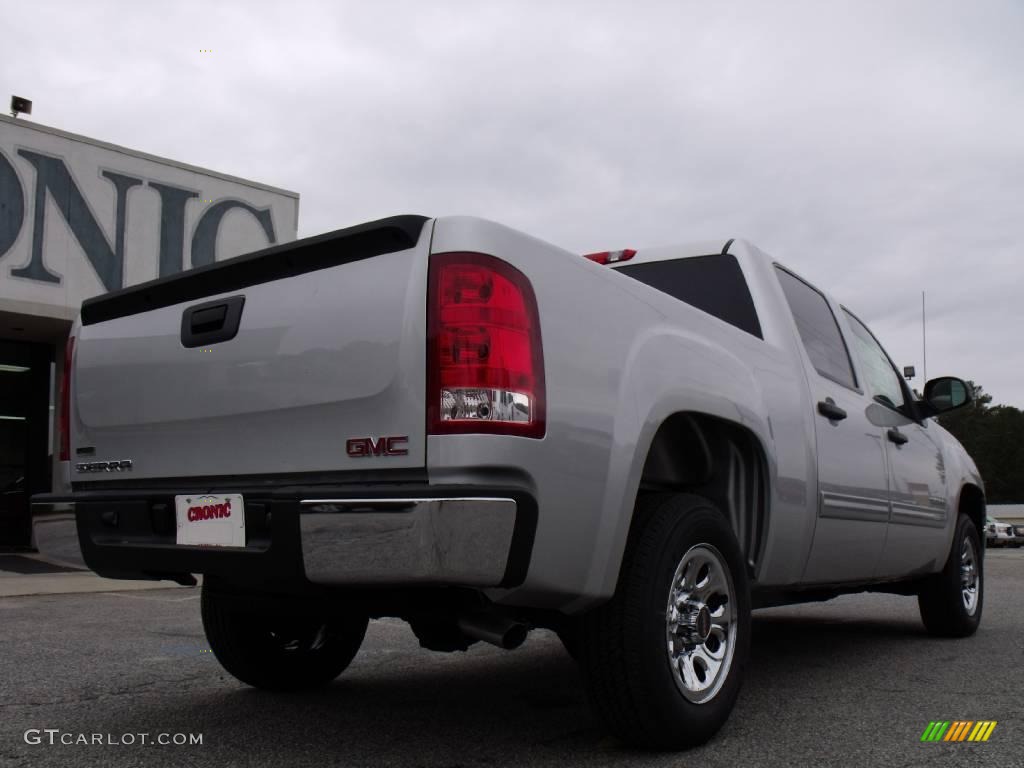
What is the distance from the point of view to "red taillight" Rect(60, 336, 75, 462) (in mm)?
3340

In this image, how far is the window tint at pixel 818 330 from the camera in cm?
434

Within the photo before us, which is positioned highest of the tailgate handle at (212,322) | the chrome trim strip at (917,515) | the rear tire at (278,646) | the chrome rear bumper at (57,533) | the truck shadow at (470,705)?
the tailgate handle at (212,322)

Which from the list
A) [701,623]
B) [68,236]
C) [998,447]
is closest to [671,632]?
[701,623]

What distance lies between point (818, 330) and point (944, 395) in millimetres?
1369

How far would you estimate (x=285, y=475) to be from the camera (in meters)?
2.64

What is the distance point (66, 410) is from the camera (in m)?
3.40

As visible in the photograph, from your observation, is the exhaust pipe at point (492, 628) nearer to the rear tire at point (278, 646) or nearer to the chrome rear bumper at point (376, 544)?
the chrome rear bumper at point (376, 544)

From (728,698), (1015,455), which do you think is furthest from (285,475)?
(1015,455)

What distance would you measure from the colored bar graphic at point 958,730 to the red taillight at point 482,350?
171cm

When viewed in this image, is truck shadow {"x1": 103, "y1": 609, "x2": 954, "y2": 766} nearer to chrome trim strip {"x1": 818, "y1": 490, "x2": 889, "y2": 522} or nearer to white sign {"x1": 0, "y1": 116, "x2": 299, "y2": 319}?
chrome trim strip {"x1": 818, "y1": 490, "x2": 889, "y2": 522}

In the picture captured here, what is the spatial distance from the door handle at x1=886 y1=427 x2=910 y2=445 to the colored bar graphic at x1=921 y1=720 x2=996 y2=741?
5.59 feet

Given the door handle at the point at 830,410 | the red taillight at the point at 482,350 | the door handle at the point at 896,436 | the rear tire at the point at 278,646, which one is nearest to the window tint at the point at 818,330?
the door handle at the point at 830,410

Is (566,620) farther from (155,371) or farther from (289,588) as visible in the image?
(155,371)

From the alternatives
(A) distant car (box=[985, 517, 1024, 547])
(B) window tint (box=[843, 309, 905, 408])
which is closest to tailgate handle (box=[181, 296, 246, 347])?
(B) window tint (box=[843, 309, 905, 408])
